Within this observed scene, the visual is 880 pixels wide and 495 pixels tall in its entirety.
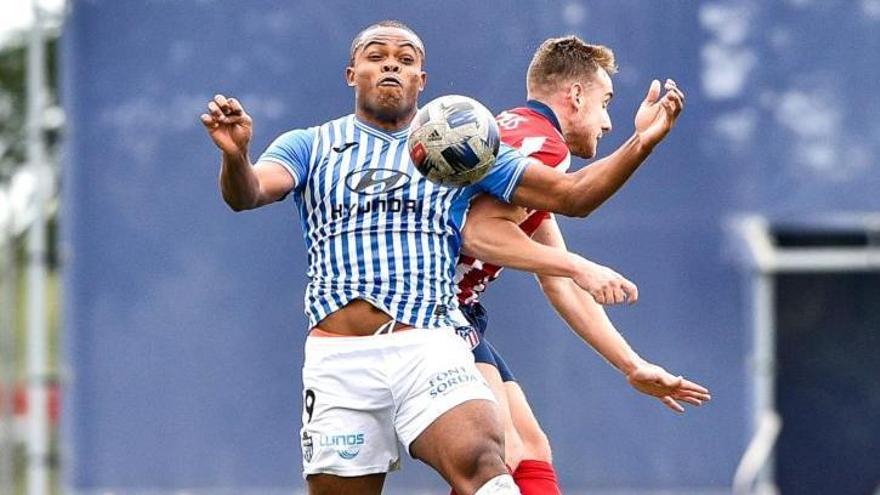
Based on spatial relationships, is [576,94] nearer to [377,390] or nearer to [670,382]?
[670,382]

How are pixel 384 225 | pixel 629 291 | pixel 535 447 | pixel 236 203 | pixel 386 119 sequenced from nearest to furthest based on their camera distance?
pixel 629 291 < pixel 236 203 < pixel 384 225 < pixel 386 119 < pixel 535 447

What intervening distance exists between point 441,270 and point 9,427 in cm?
496

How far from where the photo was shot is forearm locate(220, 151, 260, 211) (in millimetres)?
6117

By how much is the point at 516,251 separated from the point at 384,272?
0.45m

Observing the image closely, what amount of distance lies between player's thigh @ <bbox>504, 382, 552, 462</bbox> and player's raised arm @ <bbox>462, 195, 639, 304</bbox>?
1.96 ft

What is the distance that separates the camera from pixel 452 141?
6180 millimetres

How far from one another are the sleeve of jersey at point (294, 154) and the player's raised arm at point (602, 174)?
2.40ft

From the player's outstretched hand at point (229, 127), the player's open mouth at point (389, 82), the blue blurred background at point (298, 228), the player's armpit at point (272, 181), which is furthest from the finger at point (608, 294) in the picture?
the blue blurred background at point (298, 228)

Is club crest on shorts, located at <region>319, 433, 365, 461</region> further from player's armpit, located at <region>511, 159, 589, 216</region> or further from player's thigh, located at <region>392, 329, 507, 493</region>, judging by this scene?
player's armpit, located at <region>511, 159, 589, 216</region>

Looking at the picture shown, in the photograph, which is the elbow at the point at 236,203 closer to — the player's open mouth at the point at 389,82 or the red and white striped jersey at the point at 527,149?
the player's open mouth at the point at 389,82

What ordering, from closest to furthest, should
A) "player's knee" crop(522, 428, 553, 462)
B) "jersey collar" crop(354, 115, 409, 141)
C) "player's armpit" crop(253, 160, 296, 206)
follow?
"player's armpit" crop(253, 160, 296, 206) < "jersey collar" crop(354, 115, 409, 141) < "player's knee" crop(522, 428, 553, 462)

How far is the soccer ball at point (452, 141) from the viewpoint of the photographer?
6.19m

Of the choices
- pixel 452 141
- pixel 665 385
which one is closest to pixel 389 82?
pixel 452 141

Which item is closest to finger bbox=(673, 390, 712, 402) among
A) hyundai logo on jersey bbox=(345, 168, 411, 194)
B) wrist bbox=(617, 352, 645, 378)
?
wrist bbox=(617, 352, 645, 378)
